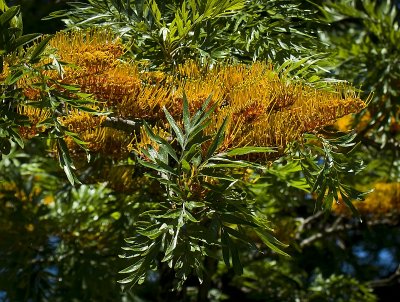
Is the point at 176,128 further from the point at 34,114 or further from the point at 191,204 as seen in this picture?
the point at 34,114

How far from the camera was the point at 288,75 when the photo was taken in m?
1.26

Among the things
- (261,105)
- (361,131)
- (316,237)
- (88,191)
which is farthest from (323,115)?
(316,237)

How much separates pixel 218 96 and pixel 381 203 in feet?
3.96

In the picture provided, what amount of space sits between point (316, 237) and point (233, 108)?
140 centimetres

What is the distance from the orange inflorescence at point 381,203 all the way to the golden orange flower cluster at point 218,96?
1046 millimetres

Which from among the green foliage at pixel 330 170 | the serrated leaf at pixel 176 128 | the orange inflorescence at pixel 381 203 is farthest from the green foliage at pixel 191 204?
the orange inflorescence at pixel 381 203

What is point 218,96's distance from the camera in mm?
1168

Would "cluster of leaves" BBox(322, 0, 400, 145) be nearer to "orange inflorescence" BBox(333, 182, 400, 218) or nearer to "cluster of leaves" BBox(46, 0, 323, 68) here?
"orange inflorescence" BBox(333, 182, 400, 218)

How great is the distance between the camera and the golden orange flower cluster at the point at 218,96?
3.78ft

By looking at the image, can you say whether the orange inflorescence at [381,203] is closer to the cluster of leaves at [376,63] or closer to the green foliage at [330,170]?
the cluster of leaves at [376,63]

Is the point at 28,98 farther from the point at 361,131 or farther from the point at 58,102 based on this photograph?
the point at 361,131

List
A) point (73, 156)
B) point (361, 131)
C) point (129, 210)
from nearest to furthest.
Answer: point (73, 156), point (129, 210), point (361, 131)

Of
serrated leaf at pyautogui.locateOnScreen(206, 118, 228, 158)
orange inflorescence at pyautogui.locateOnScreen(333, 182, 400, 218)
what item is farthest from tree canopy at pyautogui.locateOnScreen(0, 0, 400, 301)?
orange inflorescence at pyautogui.locateOnScreen(333, 182, 400, 218)

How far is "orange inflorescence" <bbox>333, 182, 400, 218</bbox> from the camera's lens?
2209 mm
